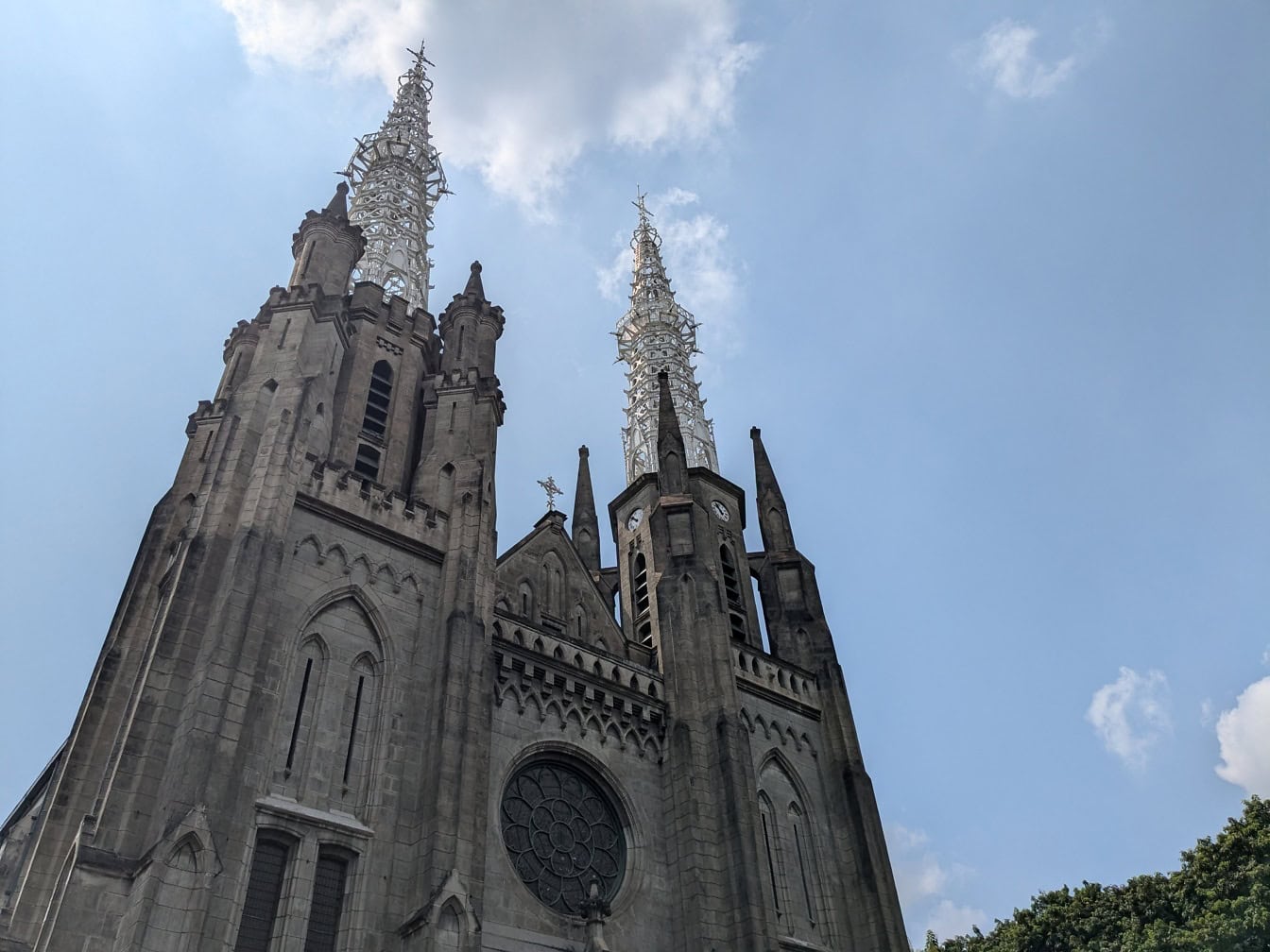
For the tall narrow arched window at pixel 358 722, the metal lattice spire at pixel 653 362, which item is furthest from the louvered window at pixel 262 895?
the metal lattice spire at pixel 653 362

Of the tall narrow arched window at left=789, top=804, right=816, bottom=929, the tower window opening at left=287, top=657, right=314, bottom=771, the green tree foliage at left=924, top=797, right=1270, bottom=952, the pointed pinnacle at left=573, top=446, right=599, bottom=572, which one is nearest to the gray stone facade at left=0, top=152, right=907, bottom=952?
the tower window opening at left=287, top=657, right=314, bottom=771

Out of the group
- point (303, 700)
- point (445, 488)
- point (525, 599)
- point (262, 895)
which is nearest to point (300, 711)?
point (303, 700)

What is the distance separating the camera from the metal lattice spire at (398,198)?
3947 centimetres

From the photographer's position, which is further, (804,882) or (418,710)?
(804,882)

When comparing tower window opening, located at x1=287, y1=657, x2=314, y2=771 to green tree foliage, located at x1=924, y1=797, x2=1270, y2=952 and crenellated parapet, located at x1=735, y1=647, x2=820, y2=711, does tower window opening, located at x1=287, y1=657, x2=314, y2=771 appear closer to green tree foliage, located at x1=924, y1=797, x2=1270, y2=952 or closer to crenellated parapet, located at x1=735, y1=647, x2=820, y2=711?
crenellated parapet, located at x1=735, y1=647, x2=820, y2=711

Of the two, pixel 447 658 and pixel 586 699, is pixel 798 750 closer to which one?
pixel 586 699

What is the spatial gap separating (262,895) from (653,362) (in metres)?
32.2

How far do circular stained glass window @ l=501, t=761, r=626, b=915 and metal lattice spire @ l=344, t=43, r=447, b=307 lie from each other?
20820 millimetres

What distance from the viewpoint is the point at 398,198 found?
141ft

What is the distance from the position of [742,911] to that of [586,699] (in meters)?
6.34

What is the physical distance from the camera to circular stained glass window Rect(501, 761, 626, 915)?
904 inches

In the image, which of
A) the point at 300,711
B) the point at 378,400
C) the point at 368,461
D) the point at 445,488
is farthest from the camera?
the point at 378,400

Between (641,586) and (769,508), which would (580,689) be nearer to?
(641,586)

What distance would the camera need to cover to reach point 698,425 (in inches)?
1687
